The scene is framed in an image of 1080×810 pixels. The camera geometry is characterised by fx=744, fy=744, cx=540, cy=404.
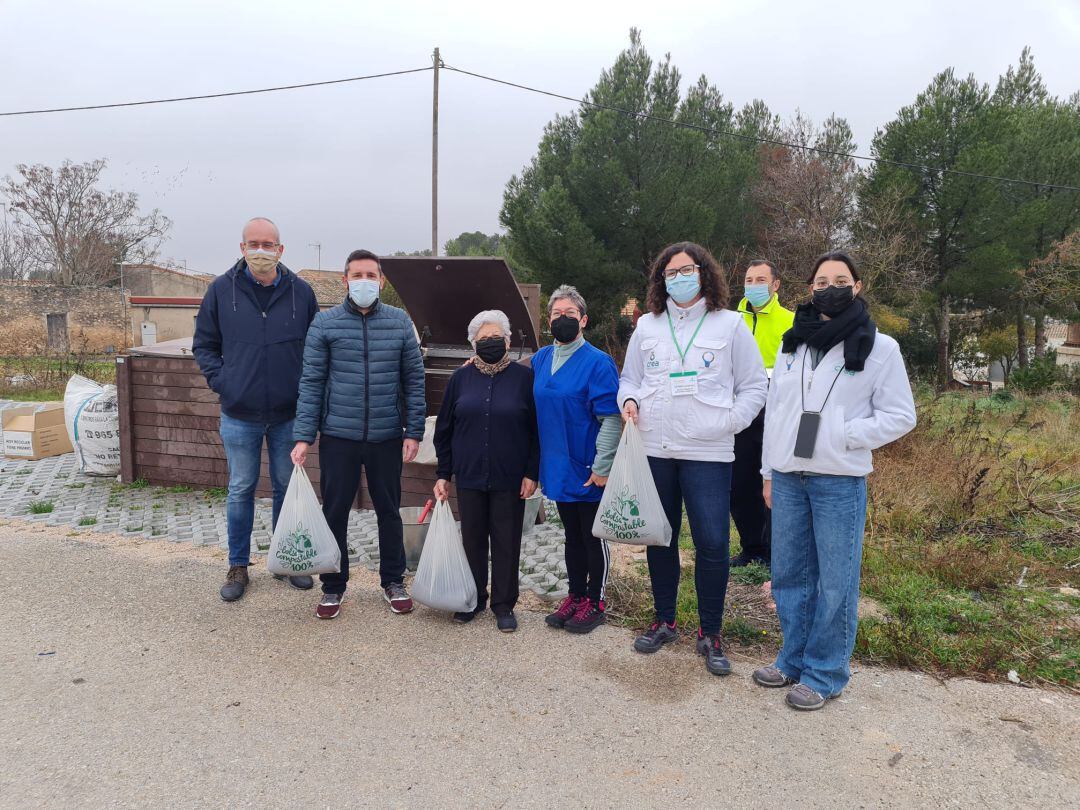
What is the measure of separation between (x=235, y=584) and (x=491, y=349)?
207cm

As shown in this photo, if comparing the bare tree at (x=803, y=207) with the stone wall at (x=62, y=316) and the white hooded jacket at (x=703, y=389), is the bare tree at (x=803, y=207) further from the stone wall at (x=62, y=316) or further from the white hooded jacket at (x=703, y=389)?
the stone wall at (x=62, y=316)

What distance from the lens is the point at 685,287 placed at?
3334mm

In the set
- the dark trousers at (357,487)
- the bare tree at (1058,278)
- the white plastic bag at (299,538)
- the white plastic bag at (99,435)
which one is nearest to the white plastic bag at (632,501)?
the dark trousers at (357,487)

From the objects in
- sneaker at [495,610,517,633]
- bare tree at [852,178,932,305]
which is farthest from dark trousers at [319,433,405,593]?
bare tree at [852,178,932,305]

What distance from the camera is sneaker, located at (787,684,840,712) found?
2.97 metres

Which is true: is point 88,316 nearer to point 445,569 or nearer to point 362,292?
point 362,292

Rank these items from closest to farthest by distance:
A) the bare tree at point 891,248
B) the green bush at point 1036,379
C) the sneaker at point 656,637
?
1. the sneaker at point 656,637
2. the green bush at point 1036,379
3. the bare tree at point 891,248

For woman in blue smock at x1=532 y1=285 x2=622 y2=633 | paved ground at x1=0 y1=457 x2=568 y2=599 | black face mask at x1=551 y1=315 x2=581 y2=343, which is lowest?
paved ground at x1=0 y1=457 x2=568 y2=599

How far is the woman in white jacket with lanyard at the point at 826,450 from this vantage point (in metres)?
2.86

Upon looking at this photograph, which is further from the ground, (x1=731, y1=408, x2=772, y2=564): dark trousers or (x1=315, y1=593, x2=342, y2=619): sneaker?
(x1=731, y1=408, x2=772, y2=564): dark trousers

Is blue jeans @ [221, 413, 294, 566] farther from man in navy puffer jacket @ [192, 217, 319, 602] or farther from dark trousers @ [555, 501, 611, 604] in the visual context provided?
dark trousers @ [555, 501, 611, 604]

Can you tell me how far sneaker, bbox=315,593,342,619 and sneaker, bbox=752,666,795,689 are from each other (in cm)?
217

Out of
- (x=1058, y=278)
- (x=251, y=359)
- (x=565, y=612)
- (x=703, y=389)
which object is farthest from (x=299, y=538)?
(x=1058, y=278)

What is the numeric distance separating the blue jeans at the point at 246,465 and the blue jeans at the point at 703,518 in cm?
217
